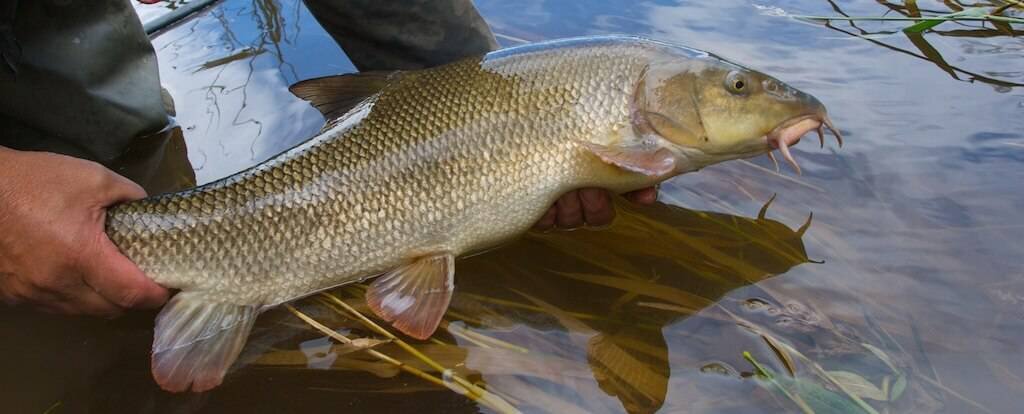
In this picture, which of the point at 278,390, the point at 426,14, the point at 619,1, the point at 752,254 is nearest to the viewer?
the point at 278,390

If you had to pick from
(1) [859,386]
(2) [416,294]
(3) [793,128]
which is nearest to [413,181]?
(2) [416,294]

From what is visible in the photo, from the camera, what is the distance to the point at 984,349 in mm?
2096

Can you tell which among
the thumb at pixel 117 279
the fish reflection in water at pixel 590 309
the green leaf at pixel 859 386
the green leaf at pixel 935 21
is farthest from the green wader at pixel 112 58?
the green leaf at pixel 935 21

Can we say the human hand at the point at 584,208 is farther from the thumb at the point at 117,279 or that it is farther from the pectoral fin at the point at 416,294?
the thumb at the point at 117,279

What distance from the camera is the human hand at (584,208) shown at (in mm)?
2527

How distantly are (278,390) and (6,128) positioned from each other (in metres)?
1.82

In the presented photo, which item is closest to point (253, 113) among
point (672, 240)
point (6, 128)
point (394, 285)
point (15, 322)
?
point (6, 128)

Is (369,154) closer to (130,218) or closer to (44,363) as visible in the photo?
(130,218)

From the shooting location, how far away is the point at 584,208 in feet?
8.52

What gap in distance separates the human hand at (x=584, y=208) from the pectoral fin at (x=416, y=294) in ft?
1.48

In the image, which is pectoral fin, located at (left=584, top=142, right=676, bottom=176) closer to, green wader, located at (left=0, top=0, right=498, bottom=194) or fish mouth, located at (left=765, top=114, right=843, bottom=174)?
fish mouth, located at (left=765, top=114, right=843, bottom=174)

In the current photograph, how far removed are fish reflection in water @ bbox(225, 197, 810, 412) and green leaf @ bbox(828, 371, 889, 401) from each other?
26cm

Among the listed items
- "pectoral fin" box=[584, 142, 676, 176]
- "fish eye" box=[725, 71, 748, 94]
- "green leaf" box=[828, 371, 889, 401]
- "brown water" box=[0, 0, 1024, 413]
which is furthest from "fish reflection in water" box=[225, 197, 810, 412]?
"fish eye" box=[725, 71, 748, 94]

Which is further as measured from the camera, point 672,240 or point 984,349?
point 672,240
